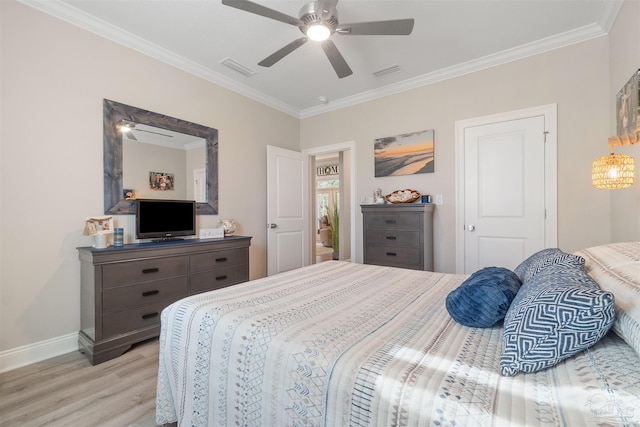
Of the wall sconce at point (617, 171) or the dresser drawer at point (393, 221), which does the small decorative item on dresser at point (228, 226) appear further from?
the wall sconce at point (617, 171)

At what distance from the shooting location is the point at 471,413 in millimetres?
641

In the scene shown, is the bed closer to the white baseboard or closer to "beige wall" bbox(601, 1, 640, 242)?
"beige wall" bbox(601, 1, 640, 242)

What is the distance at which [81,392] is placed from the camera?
175cm

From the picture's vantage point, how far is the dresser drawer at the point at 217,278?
2.73 metres

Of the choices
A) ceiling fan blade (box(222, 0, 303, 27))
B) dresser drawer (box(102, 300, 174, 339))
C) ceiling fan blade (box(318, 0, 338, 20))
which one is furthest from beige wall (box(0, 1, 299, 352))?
ceiling fan blade (box(318, 0, 338, 20))

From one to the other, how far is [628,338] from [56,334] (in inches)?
133

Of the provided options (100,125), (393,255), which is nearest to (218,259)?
(100,125)

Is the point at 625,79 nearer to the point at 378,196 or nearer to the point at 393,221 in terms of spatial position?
the point at 393,221

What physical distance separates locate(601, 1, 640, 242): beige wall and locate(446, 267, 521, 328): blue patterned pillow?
5.36 feet

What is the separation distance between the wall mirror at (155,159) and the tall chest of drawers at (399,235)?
196cm

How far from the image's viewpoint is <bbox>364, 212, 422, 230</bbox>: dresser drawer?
3.18 m

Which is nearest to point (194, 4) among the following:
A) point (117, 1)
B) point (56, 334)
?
point (117, 1)

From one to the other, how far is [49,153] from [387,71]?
134 inches

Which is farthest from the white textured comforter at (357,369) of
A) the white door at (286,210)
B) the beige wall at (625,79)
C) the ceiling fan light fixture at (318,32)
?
the white door at (286,210)
